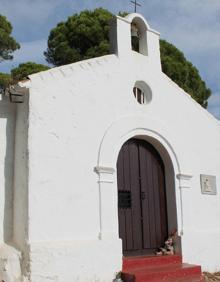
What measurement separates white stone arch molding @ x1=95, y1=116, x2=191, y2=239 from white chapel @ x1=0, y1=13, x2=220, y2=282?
0.02 m

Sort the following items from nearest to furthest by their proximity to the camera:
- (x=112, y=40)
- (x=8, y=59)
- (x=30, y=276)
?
(x=30, y=276) < (x=112, y=40) < (x=8, y=59)

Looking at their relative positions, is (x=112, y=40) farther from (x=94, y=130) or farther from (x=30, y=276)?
(x=30, y=276)

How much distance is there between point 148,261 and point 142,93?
344 cm

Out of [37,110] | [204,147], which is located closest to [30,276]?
[37,110]

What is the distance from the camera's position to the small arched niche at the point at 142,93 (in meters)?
9.34

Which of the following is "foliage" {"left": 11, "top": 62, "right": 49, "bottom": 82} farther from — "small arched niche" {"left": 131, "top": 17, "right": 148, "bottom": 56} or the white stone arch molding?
the white stone arch molding

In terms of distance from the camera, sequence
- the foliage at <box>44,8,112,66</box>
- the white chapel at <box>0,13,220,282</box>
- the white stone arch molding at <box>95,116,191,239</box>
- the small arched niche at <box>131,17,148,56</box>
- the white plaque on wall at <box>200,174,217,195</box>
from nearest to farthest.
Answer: the white chapel at <box>0,13,220,282</box>
the white stone arch molding at <box>95,116,191,239</box>
the small arched niche at <box>131,17,148,56</box>
the white plaque on wall at <box>200,174,217,195</box>
the foliage at <box>44,8,112,66</box>

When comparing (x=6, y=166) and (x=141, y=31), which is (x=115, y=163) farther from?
(x=141, y=31)

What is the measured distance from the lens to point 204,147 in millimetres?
10234

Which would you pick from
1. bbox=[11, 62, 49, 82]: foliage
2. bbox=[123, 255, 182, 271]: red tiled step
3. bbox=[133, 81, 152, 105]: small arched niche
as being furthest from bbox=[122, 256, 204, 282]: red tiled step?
bbox=[11, 62, 49, 82]: foliage

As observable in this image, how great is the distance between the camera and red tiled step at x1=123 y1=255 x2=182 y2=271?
789 centimetres

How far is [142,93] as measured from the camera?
948cm

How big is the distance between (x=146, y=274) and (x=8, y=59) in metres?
13.0

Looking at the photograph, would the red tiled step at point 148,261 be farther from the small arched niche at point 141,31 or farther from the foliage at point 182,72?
the foliage at point 182,72
